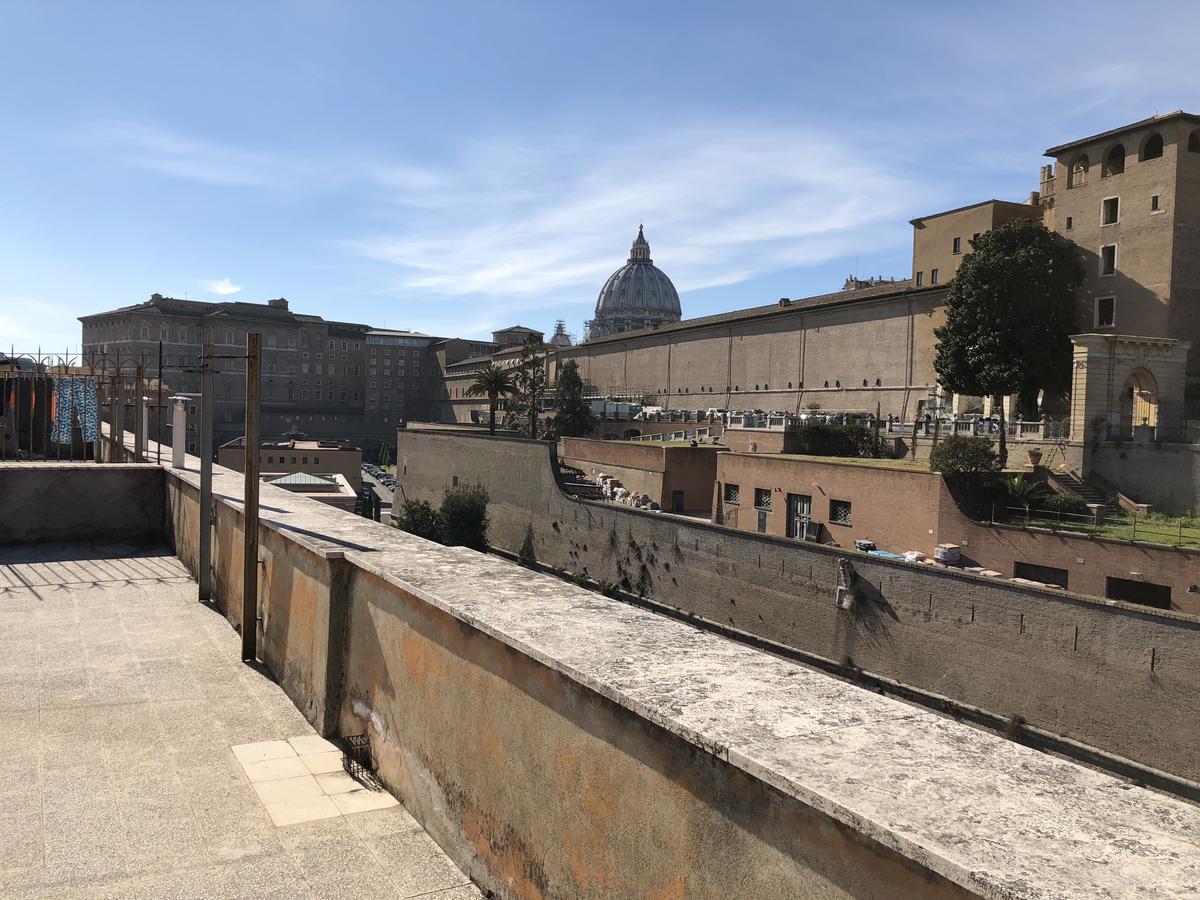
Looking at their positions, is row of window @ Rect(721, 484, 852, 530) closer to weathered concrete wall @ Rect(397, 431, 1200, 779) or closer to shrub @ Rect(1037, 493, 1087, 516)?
weathered concrete wall @ Rect(397, 431, 1200, 779)

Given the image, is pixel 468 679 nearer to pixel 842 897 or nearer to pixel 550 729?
pixel 550 729

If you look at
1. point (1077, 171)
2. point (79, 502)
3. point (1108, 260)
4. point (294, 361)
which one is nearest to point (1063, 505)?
point (1108, 260)

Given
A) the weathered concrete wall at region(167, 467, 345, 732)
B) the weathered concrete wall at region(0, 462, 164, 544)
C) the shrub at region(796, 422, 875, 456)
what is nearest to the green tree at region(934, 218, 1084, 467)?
the shrub at region(796, 422, 875, 456)

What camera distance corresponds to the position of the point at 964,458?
22375 millimetres

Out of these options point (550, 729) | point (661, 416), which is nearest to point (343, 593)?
point (550, 729)

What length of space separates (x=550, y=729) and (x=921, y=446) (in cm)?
2973

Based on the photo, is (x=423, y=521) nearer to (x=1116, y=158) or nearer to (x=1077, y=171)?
(x=1077, y=171)

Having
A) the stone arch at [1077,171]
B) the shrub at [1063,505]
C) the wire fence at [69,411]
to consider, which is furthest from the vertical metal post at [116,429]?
the stone arch at [1077,171]

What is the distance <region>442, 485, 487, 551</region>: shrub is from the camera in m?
38.8

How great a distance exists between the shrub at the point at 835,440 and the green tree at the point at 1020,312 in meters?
3.96

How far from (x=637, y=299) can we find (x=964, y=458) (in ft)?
317

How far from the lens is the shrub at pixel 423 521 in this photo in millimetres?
39531

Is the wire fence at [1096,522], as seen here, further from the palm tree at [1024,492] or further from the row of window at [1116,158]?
the row of window at [1116,158]

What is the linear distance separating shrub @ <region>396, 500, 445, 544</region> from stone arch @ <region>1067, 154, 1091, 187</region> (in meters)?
27.3
